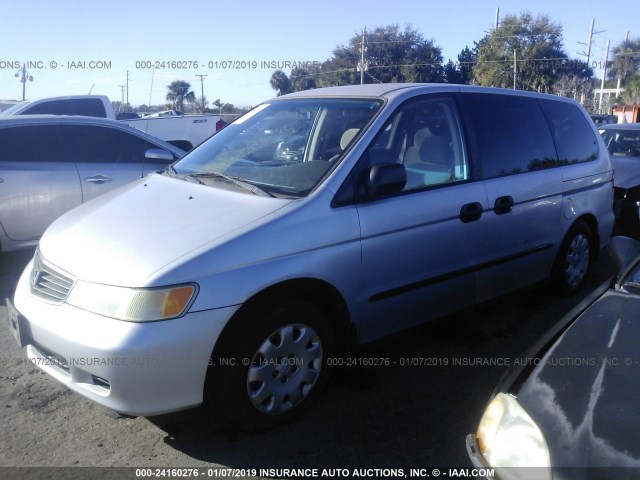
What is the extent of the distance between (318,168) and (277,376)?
3.85 ft

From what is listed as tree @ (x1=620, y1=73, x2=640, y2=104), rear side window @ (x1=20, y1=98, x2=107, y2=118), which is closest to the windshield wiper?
rear side window @ (x1=20, y1=98, x2=107, y2=118)

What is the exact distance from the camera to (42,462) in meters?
2.82

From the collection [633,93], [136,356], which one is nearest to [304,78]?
[633,93]

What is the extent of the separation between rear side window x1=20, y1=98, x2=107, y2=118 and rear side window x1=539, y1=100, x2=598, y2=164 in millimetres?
8715

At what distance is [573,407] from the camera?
1.91m

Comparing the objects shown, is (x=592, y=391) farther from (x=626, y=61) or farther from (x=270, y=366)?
(x=626, y=61)

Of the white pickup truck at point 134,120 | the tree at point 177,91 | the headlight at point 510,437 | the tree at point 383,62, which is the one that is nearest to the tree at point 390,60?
the tree at point 383,62

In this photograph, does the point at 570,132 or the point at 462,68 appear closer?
the point at 570,132

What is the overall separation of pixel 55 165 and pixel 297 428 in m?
4.09

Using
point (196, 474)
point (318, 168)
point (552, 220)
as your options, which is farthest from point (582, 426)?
point (552, 220)

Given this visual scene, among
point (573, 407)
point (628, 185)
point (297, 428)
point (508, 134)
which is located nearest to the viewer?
point (573, 407)

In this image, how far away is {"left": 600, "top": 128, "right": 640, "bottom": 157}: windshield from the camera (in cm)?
875

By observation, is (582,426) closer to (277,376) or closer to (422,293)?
(277,376)

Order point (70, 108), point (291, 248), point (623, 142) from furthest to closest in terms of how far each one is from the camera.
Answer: point (70, 108)
point (623, 142)
point (291, 248)
